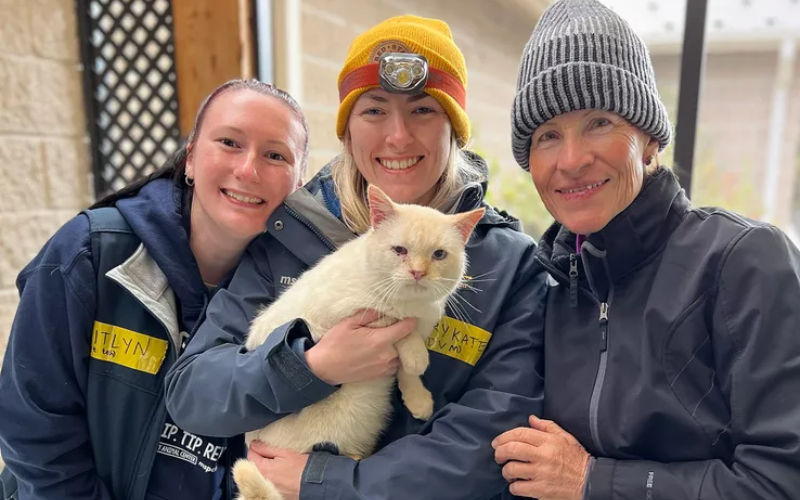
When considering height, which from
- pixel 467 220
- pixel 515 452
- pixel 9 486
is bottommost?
pixel 9 486

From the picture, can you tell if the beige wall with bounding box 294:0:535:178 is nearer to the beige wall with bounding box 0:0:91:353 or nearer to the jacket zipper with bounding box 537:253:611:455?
the beige wall with bounding box 0:0:91:353

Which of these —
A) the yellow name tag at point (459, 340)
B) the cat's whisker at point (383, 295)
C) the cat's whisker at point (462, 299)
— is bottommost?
the yellow name tag at point (459, 340)

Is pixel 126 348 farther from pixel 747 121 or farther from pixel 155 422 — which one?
pixel 747 121

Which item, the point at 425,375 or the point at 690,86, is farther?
the point at 690,86

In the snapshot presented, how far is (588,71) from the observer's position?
117 centimetres

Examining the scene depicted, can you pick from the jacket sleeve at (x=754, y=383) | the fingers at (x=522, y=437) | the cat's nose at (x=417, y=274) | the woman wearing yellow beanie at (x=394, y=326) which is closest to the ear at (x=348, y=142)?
the woman wearing yellow beanie at (x=394, y=326)

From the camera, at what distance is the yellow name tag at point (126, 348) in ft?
4.56

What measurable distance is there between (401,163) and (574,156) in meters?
0.44

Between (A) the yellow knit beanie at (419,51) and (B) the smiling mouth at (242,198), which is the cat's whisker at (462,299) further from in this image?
(B) the smiling mouth at (242,198)

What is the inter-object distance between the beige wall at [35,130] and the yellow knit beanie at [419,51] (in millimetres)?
1251

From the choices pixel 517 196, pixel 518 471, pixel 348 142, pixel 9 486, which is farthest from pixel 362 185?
pixel 517 196

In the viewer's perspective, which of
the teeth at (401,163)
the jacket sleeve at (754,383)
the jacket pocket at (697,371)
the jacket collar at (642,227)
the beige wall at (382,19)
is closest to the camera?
the jacket sleeve at (754,383)

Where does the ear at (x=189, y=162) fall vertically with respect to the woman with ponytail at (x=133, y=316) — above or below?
above

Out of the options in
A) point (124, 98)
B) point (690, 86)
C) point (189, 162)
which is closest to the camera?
point (189, 162)
